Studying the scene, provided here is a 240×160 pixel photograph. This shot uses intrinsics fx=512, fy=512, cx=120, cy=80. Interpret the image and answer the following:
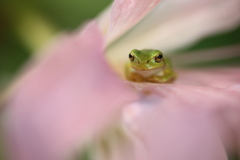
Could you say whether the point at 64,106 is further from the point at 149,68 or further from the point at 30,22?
the point at 30,22

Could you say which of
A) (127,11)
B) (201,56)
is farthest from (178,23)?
(127,11)

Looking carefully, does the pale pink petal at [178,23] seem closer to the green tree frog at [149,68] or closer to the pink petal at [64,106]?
the green tree frog at [149,68]

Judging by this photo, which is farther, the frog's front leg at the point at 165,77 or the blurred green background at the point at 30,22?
the blurred green background at the point at 30,22

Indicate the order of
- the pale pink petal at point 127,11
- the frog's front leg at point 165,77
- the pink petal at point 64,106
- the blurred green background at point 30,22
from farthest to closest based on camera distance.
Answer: the blurred green background at point 30,22, the frog's front leg at point 165,77, the pale pink petal at point 127,11, the pink petal at point 64,106

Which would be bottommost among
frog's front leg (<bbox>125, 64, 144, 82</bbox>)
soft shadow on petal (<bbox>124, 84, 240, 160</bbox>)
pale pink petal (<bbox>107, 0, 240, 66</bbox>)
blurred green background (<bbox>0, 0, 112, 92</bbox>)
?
soft shadow on petal (<bbox>124, 84, 240, 160</bbox>)

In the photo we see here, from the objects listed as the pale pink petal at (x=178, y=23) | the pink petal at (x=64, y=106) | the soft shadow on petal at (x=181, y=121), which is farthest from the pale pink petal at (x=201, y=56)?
the pink petal at (x=64, y=106)

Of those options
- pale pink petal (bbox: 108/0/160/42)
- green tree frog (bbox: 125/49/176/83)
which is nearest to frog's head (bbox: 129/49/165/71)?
green tree frog (bbox: 125/49/176/83)

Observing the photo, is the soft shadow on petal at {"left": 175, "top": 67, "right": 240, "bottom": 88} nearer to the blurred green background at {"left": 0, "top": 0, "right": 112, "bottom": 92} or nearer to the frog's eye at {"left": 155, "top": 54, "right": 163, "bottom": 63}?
the frog's eye at {"left": 155, "top": 54, "right": 163, "bottom": 63}
